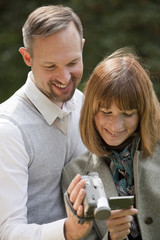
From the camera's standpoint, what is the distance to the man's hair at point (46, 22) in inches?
91.0

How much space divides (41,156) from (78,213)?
63 cm

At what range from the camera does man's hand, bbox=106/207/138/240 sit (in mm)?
1845

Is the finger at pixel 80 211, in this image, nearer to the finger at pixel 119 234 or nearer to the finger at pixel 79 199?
the finger at pixel 79 199

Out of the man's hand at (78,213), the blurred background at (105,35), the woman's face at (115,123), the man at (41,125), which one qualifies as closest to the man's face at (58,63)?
the man at (41,125)

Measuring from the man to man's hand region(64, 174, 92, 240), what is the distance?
0.30 metres

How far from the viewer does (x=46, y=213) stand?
2424 mm

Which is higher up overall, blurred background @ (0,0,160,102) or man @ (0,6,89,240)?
man @ (0,6,89,240)

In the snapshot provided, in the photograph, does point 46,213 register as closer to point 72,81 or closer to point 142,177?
point 142,177

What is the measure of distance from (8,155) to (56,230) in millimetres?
461

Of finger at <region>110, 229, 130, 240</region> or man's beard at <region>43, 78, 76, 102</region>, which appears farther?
man's beard at <region>43, 78, 76, 102</region>

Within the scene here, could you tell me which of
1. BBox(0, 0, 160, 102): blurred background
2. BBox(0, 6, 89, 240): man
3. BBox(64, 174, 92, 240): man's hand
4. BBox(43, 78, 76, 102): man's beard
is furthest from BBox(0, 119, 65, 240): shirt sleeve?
BBox(0, 0, 160, 102): blurred background

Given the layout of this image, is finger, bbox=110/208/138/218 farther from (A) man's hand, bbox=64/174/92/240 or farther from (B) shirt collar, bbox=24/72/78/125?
(B) shirt collar, bbox=24/72/78/125

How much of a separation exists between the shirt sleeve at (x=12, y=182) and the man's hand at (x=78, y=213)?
0.18 meters

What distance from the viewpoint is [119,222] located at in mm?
1886
